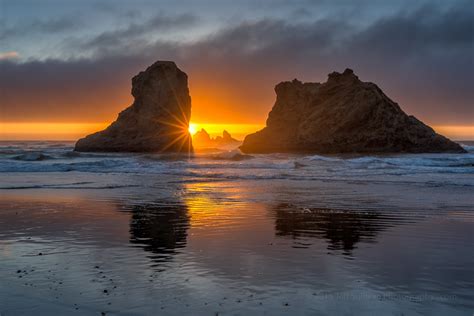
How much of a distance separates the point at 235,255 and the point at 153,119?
64457 millimetres

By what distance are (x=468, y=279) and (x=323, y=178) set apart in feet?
69.3

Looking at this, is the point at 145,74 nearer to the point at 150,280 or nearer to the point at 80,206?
the point at 80,206

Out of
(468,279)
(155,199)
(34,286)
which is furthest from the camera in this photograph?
(155,199)

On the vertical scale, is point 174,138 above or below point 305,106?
below

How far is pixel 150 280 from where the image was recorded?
713 cm

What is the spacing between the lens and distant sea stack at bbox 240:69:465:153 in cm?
6962

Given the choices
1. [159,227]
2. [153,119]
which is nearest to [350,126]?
[153,119]

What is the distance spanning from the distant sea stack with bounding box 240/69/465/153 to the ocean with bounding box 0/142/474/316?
5321 cm

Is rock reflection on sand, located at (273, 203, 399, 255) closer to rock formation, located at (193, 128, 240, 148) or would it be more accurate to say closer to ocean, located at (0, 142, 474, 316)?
ocean, located at (0, 142, 474, 316)

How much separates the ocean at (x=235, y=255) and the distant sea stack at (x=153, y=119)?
52607 mm

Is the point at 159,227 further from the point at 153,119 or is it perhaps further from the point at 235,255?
the point at 153,119

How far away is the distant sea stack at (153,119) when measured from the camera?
70750 mm

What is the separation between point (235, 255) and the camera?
883 cm

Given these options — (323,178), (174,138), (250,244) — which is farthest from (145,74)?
(250,244)
